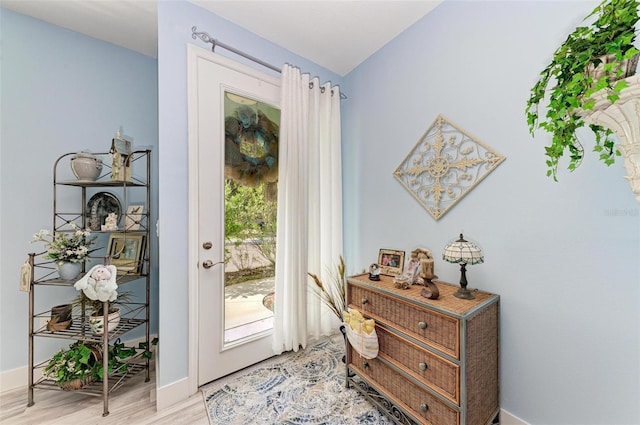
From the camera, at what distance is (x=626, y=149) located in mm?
761

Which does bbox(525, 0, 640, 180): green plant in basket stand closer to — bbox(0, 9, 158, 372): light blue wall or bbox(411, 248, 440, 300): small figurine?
bbox(411, 248, 440, 300): small figurine

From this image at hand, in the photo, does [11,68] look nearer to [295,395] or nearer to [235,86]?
[235,86]

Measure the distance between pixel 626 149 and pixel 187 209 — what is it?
207 cm

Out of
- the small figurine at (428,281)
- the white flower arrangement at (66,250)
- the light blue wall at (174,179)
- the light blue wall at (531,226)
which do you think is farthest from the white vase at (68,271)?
the light blue wall at (531,226)

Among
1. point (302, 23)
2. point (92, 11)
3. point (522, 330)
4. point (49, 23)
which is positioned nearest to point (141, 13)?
point (92, 11)

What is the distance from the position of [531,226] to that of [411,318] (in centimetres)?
80

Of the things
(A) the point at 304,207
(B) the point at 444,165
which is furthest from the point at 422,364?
(A) the point at 304,207

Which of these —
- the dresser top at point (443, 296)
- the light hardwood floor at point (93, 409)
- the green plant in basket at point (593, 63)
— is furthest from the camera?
the light hardwood floor at point (93, 409)

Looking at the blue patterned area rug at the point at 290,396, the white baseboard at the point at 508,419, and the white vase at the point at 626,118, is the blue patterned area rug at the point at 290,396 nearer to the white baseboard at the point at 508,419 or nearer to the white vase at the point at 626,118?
the white baseboard at the point at 508,419

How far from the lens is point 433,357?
49.0 inches

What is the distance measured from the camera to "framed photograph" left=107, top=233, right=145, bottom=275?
1.86 metres

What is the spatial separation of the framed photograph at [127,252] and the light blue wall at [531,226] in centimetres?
205

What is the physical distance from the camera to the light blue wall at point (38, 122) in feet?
5.64

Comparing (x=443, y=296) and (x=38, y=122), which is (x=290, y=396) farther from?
(x=38, y=122)
